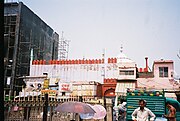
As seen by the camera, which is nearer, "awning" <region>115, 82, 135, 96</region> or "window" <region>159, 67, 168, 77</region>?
"awning" <region>115, 82, 135, 96</region>

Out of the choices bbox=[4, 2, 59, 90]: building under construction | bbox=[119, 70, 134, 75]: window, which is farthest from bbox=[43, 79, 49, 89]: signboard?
bbox=[119, 70, 134, 75]: window

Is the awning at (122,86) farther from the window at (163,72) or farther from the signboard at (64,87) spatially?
the signboard at (64,87)

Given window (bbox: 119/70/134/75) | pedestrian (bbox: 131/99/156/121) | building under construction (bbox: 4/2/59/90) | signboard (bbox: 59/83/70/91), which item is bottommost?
signboard (bbox: 59/83/70/91)

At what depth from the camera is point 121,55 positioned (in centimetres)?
3412

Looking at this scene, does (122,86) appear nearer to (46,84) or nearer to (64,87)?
(64,87)

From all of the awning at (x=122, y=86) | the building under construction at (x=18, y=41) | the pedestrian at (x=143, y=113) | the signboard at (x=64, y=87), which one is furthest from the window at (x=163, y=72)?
the pedestrian at (x=143, y=113)

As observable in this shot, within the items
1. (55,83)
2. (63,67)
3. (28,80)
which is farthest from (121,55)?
(28,80)

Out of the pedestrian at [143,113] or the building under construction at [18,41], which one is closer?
the pedestrian at [143,113]

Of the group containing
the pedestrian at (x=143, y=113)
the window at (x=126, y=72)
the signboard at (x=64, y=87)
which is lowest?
the signboard at (x=64, y=87)

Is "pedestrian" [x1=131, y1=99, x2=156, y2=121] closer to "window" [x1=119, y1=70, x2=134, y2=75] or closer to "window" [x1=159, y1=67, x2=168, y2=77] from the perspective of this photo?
"window" [x1=119, y1=70, x2=134, y2=75]

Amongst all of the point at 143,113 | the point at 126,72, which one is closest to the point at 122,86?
the point at 126,72

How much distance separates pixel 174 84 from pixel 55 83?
13.6 m

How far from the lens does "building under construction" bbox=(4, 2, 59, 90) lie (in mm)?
27969

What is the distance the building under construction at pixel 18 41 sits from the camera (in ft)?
91.8
